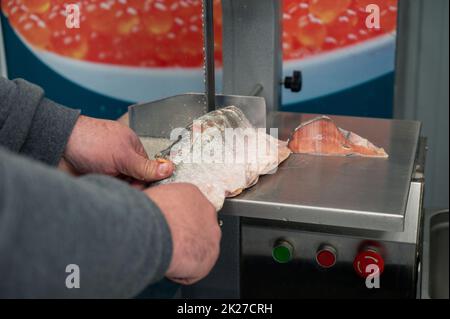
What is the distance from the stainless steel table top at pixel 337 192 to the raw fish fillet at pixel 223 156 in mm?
33

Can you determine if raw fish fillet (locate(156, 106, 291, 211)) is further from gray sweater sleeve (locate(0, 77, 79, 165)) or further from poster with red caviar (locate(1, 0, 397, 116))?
poster with red caviar (locate(1, 0, 397, 116))

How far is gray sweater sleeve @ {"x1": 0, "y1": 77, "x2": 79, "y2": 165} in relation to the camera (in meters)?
1.17

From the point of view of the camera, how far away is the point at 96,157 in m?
1.24

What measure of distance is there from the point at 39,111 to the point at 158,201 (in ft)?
1.54

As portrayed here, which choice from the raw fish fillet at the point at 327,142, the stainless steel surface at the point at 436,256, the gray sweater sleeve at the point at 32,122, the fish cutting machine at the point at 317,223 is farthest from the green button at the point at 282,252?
the stainless steel surface at the point at 436,256

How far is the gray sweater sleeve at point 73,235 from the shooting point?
0.59 m

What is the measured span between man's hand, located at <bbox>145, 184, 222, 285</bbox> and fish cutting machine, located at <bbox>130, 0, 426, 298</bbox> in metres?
0.27

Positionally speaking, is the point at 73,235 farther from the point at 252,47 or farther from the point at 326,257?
the point at 252,47

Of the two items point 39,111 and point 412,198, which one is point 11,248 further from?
point 412,198

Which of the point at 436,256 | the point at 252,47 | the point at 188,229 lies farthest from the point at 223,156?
the point at 436,256

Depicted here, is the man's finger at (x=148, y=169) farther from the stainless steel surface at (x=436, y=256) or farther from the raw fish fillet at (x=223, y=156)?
the stainless steel surface at (x=436, y=256)

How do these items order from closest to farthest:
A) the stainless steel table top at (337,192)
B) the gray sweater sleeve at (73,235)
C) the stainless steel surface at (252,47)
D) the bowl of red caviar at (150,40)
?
the gray sweater sleeve at (73,235) → the stainless steel table top at (337,192) → the stainless steel surface at (252,47) → the bowl of red caviar at (150,40)

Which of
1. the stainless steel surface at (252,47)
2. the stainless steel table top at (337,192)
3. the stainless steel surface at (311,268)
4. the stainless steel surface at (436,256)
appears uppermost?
the stainless steel surface at (252,47)

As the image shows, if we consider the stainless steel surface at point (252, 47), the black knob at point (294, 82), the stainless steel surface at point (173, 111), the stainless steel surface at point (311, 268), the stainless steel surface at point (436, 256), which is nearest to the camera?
the stainless steel surface at point (311, 268)
